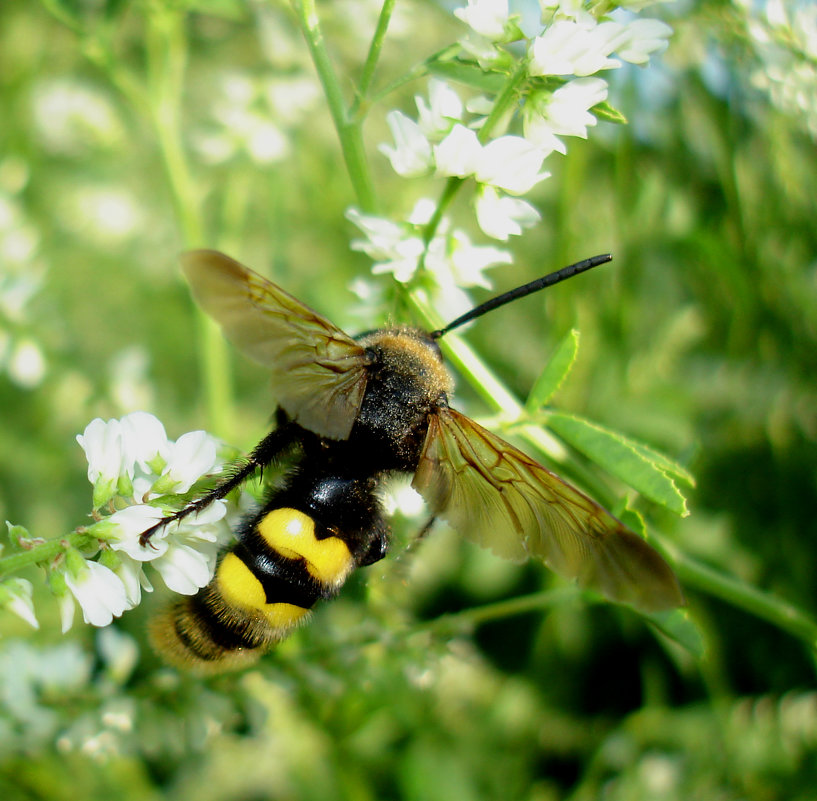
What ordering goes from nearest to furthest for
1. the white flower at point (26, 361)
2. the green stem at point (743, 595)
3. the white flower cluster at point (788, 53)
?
the green stem at point (743, 595), the white flower cluster at point (788, 53), the white flower at point (26, 361)

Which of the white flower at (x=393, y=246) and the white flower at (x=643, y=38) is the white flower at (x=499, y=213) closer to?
the white flower at (x=393, y=246)

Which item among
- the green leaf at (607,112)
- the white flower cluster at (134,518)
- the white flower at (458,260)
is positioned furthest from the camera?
the white flower at (458,260)

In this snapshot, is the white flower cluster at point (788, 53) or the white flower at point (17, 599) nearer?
the white flower at point (17, 599)

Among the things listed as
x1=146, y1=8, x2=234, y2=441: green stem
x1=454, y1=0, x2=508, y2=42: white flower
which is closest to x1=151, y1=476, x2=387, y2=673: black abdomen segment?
x1=454, y1=0, x2=508, y2=42: white flower

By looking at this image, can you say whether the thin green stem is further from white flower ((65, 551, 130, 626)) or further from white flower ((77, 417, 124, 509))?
white flower ((65, 551, 130, 626))

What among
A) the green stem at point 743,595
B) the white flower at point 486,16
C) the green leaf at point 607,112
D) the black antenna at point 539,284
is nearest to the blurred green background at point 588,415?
the green stem at point 743,595

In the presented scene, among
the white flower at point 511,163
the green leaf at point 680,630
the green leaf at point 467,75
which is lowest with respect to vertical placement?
the green leaf at point 680,630

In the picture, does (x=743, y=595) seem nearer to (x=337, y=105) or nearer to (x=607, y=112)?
(x=607, y=112)

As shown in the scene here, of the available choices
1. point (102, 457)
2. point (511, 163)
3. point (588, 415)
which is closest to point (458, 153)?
point (511, 163)
